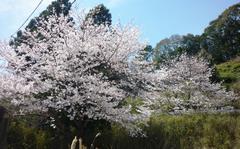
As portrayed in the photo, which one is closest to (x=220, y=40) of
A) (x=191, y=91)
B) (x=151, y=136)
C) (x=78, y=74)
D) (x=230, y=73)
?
(x=230, y=73)

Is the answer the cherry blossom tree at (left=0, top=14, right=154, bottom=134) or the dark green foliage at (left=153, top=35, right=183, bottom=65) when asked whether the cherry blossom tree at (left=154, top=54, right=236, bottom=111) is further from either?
the dark green foliage at (left=153, top=35, right=183, bottom=65)

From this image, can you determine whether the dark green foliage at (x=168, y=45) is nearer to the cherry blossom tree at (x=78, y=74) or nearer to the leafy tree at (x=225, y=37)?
the leafy tree at (x=225, y=37)

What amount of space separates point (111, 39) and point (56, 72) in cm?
240

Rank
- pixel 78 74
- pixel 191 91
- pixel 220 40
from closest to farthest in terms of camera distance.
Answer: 1. pixel 78 74
2. pixel 191 91
3. pixel 220 40

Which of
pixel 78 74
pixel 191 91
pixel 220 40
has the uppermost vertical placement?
pixel 220 40

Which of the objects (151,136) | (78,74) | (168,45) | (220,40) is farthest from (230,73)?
(78,74)

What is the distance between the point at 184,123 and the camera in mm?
16500

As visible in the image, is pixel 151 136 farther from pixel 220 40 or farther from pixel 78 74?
pixel 220 40

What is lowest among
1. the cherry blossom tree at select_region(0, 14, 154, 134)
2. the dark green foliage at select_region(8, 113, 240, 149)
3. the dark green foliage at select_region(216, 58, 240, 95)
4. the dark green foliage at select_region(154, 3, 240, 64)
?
the dark green foliage at select_region(8, 113, 240, 149)

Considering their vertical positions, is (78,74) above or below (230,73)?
below

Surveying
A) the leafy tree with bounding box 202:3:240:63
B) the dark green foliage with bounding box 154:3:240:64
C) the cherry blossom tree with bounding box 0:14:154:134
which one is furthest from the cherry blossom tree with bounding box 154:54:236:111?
the leafy tree with bounding box 202:3:240:63

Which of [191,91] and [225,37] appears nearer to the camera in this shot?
[191,91]

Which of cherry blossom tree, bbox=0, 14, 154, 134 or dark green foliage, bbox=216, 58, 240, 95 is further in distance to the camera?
dark green foliage, bbox=216, 58, 240, 95

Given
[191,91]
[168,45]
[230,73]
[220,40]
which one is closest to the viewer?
[191,91]
